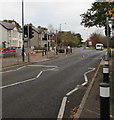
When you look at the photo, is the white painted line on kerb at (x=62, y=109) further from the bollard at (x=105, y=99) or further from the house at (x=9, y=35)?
the house at (x=9, y=35)

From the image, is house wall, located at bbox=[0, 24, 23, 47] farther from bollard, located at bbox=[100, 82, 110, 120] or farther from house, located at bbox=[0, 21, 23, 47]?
bollard, located at bbox=[100, 82, 110, 120]

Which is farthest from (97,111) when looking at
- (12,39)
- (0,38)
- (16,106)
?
(12,39)

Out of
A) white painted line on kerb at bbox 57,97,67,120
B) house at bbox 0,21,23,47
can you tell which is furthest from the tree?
house at bbox 0,21,23,47

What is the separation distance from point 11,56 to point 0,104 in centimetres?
2376

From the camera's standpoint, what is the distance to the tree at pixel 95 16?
73.9 ft

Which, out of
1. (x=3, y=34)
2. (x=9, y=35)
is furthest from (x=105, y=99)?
(x=9, y=35)

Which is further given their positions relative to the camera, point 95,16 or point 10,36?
point 10,36

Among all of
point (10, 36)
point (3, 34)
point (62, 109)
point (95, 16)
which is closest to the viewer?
point (62, 109)

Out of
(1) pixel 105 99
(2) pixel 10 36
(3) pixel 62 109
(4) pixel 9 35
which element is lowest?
(3) pixel 62 109

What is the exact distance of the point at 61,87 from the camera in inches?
323

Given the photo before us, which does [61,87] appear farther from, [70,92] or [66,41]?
[66,41]

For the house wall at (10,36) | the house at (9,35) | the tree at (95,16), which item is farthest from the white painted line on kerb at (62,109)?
the house wall at (10,36)

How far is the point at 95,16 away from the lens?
2480 cm

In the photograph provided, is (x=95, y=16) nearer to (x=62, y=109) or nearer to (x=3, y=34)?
(x=62, y=109)
